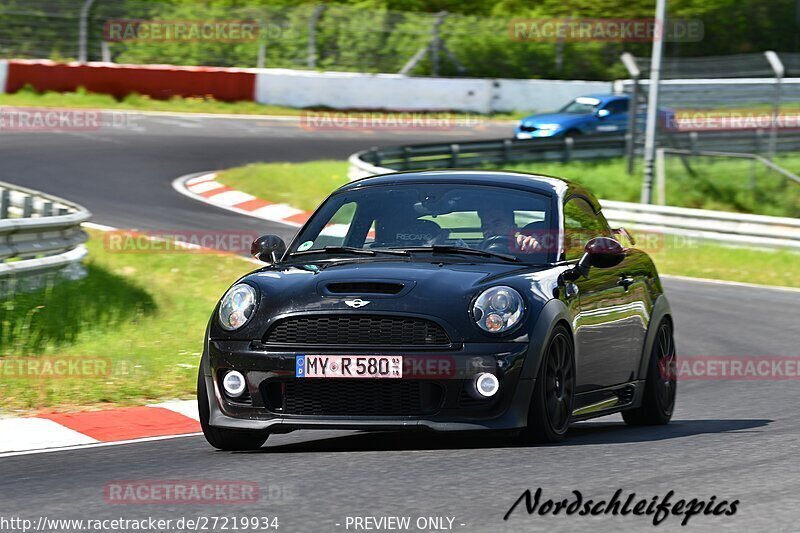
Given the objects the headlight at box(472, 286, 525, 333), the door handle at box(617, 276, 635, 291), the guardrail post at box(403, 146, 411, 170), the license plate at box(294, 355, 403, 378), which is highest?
the headlight at box(472, 286, 525, 333)

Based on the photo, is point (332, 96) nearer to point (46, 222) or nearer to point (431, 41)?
point (431, 41)

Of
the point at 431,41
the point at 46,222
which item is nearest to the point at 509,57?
the point at 431,41

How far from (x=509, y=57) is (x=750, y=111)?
15.6m

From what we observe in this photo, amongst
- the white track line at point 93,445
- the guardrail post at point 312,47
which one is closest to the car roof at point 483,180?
the white track line at point 93,445

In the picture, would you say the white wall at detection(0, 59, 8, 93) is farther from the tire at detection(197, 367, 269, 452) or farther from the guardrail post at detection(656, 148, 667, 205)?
the tire at detection(197, 367, 269, 452)

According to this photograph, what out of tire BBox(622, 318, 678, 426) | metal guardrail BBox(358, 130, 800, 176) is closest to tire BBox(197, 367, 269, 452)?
tire BBox(622, 318, 678, 426)

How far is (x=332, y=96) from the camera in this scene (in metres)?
36.0

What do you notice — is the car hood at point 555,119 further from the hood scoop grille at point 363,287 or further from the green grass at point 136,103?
the hood scoop grille at point 363,287

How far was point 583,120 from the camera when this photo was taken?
32156mm

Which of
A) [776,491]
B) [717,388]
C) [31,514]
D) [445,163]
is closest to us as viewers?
[31,514]

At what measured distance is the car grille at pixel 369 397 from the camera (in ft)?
22.5

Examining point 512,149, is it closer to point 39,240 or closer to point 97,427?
point 39,240

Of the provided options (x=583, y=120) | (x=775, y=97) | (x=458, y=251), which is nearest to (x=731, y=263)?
(x=775, y=97)

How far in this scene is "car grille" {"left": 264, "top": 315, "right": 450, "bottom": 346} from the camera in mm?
6801
